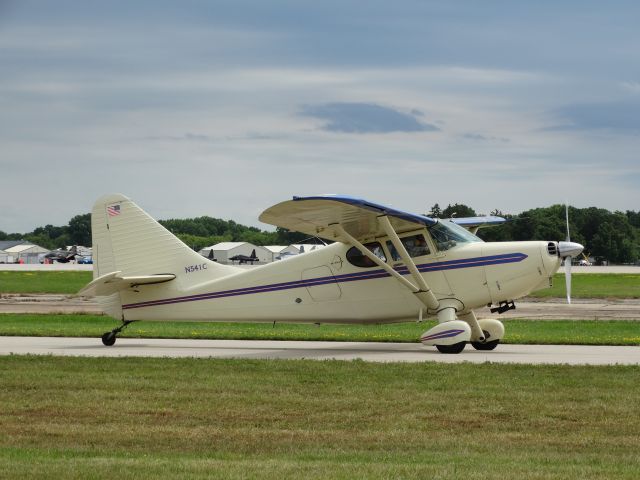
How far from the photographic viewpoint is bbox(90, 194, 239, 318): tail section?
70.0ft

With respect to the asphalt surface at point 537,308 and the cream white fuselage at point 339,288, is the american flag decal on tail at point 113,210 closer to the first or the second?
the cream white fuselage at point 339,288

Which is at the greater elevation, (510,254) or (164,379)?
(510,254)

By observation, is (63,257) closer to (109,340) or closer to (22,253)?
(22,253)

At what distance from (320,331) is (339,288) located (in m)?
5.54

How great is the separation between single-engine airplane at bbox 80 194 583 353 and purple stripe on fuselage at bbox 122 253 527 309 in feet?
0.06

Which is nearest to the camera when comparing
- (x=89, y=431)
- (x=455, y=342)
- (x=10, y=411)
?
(x=89, y=431)

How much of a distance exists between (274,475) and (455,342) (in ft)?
35.1

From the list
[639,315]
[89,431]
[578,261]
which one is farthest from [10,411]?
[578,261]

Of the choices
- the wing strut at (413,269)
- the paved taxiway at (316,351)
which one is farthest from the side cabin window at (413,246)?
the paved taxiway at (316,351)

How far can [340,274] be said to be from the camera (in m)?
20.0

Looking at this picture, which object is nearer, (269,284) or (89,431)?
(89,431)

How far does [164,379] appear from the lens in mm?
14602

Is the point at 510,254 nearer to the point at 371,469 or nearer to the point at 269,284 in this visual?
the point at 269,284

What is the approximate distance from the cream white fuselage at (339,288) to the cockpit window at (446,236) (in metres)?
0.15
